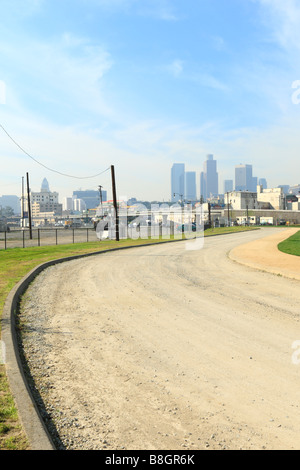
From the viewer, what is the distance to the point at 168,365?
219 inches

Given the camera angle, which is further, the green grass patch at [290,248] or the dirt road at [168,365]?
the green grass patch at [290,248]

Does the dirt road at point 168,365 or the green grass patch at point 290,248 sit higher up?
the green grass patch at point 290,248

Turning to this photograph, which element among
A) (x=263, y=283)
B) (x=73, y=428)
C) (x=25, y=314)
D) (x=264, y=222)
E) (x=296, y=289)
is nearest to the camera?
(x=73, y=428)

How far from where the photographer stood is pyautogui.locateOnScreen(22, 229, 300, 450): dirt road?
3846mm

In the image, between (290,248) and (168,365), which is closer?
(168,365)

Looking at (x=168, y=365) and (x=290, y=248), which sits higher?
(x=290, y=248)

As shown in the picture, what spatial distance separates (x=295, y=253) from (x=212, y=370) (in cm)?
1696

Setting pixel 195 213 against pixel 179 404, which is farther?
pixel 195 213

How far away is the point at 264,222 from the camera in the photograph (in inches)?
3959

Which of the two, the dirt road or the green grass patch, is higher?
the green grass patch

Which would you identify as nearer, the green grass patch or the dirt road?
the dirt road

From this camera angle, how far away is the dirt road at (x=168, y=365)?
385 cm

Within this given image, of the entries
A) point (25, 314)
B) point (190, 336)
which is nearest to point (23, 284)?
point (25, 314)

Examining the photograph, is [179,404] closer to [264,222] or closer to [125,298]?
[125,298]
